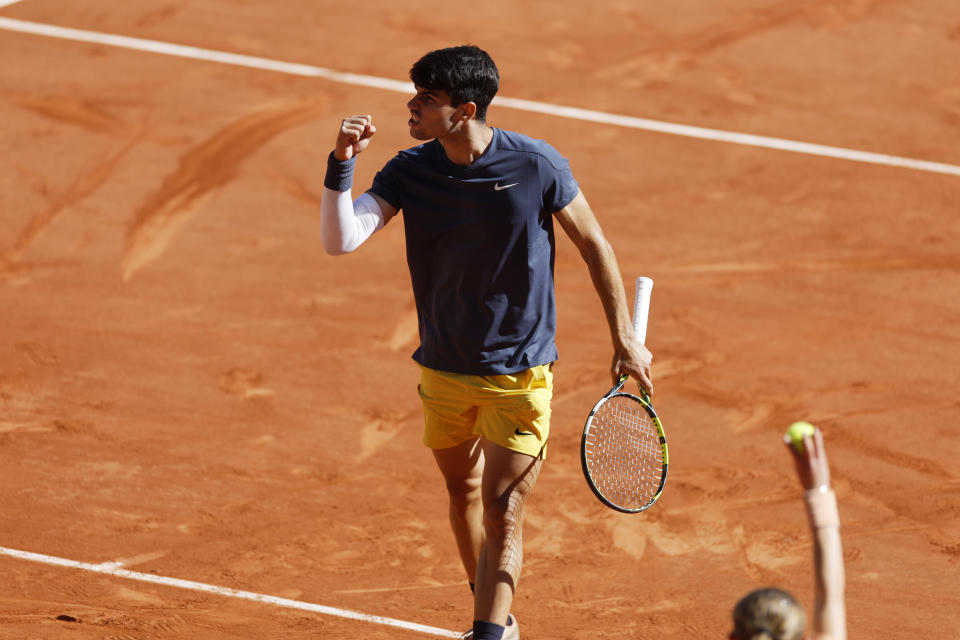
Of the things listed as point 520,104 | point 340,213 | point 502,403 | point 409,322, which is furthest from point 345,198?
point 520,104

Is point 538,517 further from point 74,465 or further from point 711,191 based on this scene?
point 711,191

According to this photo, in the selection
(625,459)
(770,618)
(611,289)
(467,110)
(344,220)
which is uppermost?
(467,110)

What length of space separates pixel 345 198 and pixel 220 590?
235 centimetres

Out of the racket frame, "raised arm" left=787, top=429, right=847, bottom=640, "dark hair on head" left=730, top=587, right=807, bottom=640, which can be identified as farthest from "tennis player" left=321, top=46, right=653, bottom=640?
"dark hair on head" left=730, top=587, right=807, bottom=640

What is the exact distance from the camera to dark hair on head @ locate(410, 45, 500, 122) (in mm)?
4609

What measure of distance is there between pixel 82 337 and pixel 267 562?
9.57ft

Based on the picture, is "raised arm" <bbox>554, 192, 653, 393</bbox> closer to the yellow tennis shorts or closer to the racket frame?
the racket frame

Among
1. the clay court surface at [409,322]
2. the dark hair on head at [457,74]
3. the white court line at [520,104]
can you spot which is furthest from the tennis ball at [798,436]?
the white court line at [520,104]

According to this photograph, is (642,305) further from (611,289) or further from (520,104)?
(520,104)

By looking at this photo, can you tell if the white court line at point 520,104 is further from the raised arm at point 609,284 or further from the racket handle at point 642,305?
the raised arm at point 609,284

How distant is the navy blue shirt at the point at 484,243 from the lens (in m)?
4.75

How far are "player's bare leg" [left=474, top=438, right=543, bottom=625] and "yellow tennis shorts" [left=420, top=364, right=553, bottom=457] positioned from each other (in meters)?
0.06

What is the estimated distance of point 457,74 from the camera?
4602 millimetres

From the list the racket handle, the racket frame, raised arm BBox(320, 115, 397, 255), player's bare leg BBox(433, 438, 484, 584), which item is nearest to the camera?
raised arm BBox(320, 115, 397, 255)
